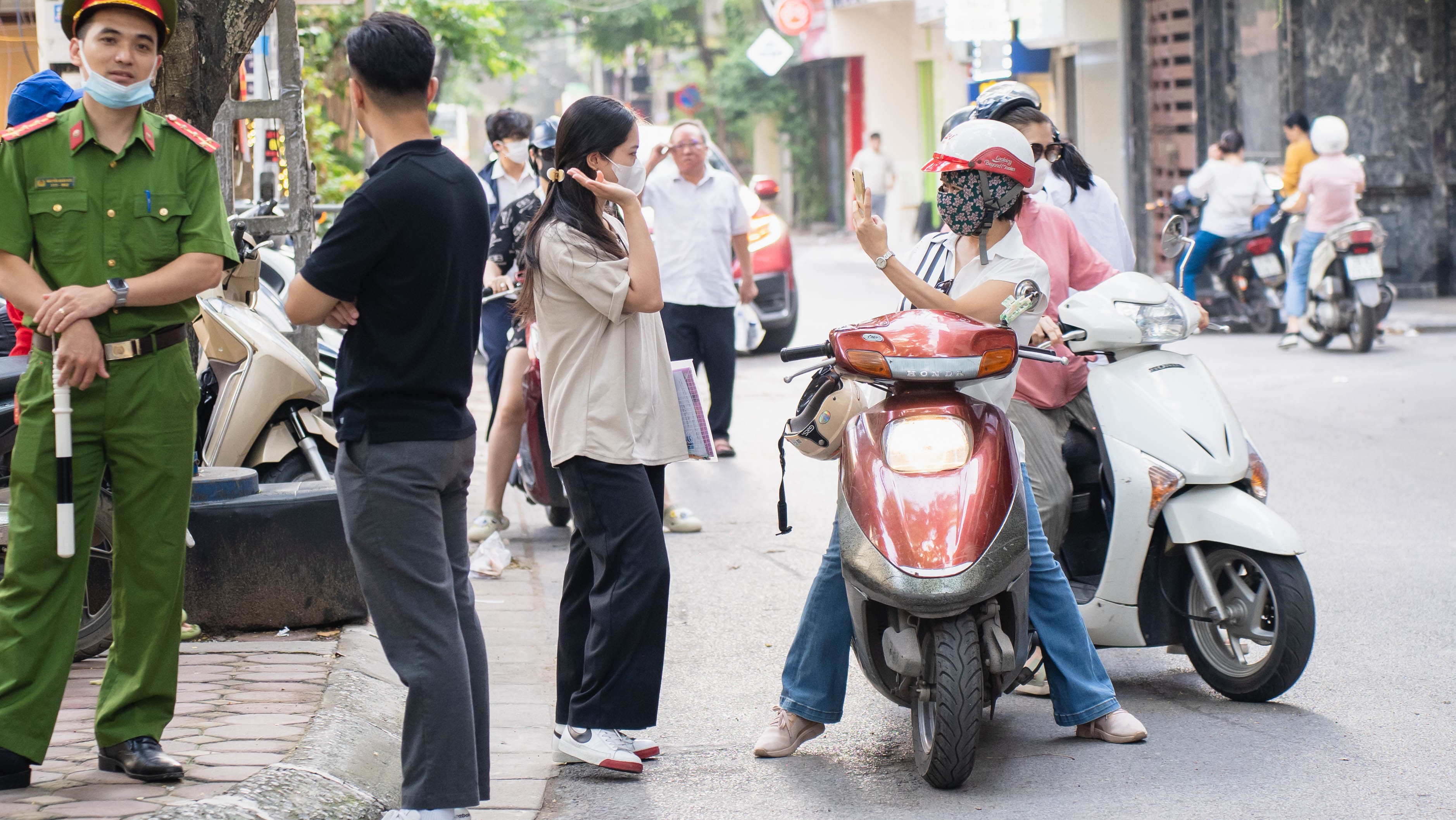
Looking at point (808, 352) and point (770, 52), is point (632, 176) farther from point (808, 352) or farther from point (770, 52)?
point (770, 52)

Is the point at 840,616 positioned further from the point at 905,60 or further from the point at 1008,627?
the point at 905,60

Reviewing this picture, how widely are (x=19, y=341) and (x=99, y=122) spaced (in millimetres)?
1198

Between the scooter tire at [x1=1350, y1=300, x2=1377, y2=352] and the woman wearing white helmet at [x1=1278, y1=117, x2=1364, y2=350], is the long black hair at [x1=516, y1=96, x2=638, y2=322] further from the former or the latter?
the woman wearing white helmet at [x1=1278, y1=117, x2=1364, y2=350]

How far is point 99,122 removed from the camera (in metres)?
3.79

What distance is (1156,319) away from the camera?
4.72 m

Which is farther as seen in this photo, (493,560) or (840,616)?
(493,560)

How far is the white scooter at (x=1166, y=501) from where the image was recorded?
456 cm

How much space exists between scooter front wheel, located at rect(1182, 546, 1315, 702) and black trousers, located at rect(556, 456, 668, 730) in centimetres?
161

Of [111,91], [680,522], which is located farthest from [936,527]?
[680,522]

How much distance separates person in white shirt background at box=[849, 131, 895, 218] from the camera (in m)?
28.2

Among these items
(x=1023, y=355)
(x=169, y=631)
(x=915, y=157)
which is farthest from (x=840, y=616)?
(x=915, y=157)

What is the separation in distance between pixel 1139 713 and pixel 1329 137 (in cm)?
956

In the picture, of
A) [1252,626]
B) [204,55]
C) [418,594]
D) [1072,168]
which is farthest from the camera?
[1072,168]

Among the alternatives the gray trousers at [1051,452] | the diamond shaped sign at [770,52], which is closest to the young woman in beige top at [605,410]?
the gray trousers at [1051,452]
